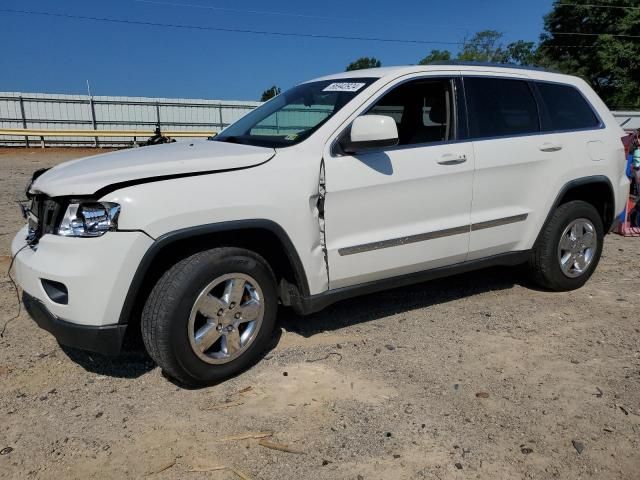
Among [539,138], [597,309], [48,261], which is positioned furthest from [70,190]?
[597,309]

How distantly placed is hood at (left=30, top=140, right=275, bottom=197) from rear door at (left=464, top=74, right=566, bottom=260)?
165 centimetres

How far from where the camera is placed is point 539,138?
4.32 m

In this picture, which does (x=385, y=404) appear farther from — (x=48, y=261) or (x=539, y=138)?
(x=539, y=138)

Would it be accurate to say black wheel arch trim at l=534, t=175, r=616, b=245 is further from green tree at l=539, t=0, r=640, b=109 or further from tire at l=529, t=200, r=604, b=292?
green tree at l=539, t=0, r=640, b=109

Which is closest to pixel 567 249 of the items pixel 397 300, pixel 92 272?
pixel 397 300

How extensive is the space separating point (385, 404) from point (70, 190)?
6.58 feet

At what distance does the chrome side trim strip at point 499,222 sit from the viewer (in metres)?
4.04

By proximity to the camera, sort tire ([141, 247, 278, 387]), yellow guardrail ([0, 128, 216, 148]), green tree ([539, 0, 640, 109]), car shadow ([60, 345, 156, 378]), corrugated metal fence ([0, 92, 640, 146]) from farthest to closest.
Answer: green tree ([539, 0, 640, 109]) → corrugated metal fence ([0, 92, 640, 146]) → yellow guardrail ([0, 128, 216, 148]) → car shadow ([60, 345, 156, 378]) → tire ([141, 247, 278, 387])

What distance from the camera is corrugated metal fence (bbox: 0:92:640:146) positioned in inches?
904

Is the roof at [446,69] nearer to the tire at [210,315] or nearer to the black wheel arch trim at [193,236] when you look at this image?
the black wheel arch trim at [193,236]

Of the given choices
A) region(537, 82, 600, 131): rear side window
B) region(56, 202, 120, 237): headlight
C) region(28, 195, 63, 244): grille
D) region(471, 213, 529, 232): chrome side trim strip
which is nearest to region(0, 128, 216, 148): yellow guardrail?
region(537, 82, 600, 131): rear side window

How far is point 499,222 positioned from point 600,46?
42.9 metres

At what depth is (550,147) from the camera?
437 centimetres

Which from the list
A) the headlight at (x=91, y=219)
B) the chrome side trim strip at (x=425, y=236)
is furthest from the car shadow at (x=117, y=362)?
the chrome side trim strip at (x=425, y=236)
